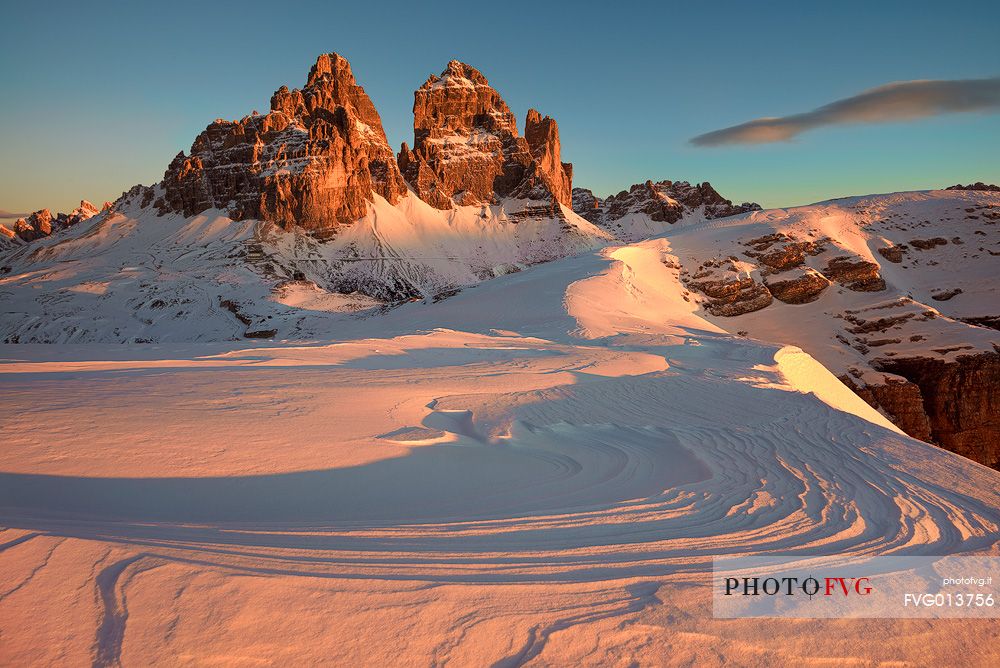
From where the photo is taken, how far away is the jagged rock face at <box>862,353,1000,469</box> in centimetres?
2867

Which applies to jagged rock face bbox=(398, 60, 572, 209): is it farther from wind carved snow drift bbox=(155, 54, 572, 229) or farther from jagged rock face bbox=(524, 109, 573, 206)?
jagged rock face bbox=(524, 109, 573, 206)

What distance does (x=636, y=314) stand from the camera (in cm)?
2802

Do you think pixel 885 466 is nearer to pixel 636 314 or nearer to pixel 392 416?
pixel 392 416

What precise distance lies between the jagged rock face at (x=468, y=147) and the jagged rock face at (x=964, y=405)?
72912mm

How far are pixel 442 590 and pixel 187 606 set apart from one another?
4.64ft

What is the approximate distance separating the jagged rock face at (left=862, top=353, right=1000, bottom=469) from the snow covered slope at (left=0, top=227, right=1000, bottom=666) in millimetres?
24748

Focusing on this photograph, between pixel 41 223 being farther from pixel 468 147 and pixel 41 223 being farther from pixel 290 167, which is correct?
pixel 468 147

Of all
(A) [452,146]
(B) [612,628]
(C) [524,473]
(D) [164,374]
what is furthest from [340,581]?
(A) [452,146]

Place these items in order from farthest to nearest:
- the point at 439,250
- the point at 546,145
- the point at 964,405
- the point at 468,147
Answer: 1. the point at 546,145
2. the point at 468,147
3. the point at 439,250
4. the point at 964,405

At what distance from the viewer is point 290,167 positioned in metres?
74.8

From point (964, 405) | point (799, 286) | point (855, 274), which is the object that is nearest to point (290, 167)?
point (799, 286)

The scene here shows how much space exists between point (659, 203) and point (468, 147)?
6243 cm

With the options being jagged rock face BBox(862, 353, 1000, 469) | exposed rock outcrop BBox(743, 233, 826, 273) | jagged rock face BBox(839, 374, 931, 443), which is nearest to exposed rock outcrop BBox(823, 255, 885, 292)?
exposed rock outcrop BBox(743, 233, 826, 273)

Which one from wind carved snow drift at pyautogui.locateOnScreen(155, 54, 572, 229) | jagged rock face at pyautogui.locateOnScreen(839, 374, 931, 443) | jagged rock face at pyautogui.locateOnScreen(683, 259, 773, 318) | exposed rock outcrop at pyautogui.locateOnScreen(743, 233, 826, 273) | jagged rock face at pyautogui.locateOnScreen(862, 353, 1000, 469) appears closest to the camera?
jagged rock face at pyautogui.locateOnScreen(839, 374, 931, 443)
